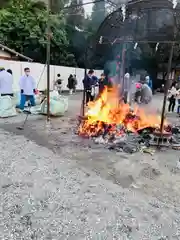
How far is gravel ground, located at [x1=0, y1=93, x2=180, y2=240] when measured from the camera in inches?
109

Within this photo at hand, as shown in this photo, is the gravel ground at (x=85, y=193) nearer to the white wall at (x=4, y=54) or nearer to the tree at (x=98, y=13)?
the tree at (x=98, y=13)

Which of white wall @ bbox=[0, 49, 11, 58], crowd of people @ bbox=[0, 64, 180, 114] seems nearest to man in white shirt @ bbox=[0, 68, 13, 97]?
crowd of people @ bbox=[0, 64, 180, 114]

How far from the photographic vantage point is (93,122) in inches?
277

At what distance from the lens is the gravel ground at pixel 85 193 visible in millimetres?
2760

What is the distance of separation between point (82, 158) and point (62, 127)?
2822 millimetres

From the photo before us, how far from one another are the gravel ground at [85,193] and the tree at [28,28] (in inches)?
620

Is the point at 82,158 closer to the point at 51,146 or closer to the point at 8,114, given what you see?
the point at 51,146

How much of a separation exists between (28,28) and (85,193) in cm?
1861

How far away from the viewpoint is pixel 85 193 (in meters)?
3.57

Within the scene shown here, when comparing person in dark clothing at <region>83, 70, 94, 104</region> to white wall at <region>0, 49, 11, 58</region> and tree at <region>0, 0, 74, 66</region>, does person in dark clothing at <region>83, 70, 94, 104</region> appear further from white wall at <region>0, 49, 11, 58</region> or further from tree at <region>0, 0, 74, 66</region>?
tree at <region>0, 0, 74, 66</region>

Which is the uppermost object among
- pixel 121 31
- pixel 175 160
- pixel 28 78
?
pixel 121 31

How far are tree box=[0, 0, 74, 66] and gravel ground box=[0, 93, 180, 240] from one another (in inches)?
620

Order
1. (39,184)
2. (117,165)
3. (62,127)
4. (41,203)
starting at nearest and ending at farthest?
(41,203) < (39,184) < (117,165) < (62,127)

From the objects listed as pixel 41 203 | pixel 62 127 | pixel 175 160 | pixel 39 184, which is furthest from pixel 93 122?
pixel 41 203
